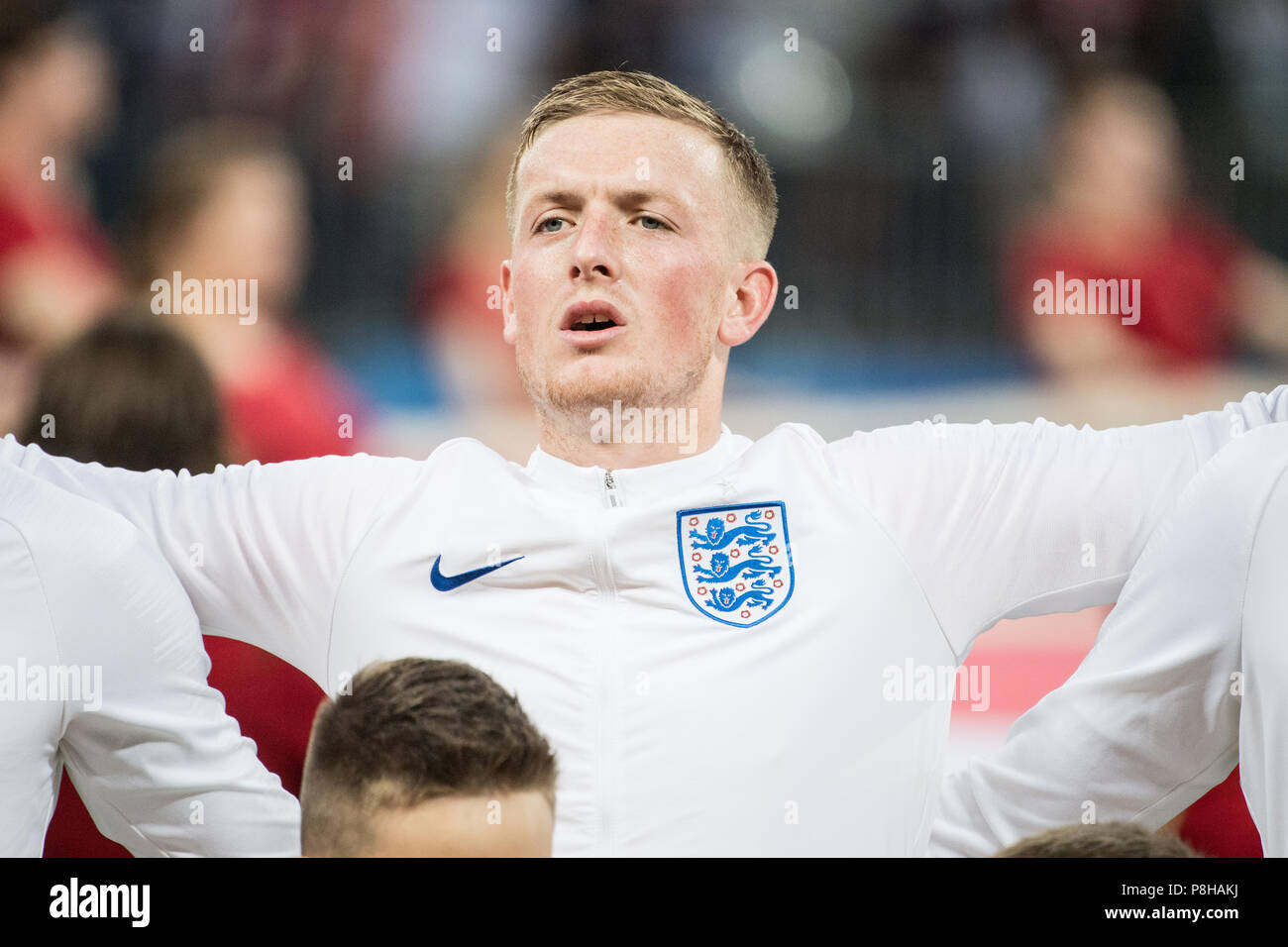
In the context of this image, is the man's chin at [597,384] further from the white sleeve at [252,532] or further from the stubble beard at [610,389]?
the white sleeve at [252,532]

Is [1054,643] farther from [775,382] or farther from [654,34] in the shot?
[654,34]

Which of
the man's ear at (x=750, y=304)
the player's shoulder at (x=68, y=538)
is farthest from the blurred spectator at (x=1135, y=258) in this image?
the player's shoulder at (x=68, y=538)

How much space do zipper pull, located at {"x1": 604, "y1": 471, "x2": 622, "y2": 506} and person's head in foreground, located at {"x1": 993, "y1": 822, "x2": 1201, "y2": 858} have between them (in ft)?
2.83

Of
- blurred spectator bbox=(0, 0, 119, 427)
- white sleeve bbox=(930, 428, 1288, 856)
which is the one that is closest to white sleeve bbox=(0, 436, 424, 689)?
blurred spectator bbox=(0, 0, 119, 427)

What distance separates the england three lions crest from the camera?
227 cm

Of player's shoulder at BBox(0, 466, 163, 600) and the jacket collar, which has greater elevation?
the jacket collar

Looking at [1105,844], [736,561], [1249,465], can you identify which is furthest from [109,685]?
[1249,465]

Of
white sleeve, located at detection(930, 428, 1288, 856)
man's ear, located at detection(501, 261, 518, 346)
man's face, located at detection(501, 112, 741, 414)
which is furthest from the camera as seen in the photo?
man's ear, located at detection(501, 261, 518, 346)

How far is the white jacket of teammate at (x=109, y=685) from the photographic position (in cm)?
219

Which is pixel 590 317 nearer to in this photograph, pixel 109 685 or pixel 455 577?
pixel 455 577

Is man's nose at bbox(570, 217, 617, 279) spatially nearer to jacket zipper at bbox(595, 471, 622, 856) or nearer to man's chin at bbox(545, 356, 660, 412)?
man's chin at bbox(545, 356, 660, 412)

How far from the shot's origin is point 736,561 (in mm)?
2291

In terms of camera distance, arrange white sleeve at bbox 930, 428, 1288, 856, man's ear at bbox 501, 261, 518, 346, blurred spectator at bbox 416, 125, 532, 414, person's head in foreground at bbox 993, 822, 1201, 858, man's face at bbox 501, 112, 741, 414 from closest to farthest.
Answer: person's head in foreground at bbox 993, 822, 1201, 858, white sleeve at bbox 930, 428, 1288, 856, man's face at bbox 501, 112, 741, 414, man's ear at bbox 501, 261, 518, 346, blurred spectator at bbox 416, 125, 532, 414
